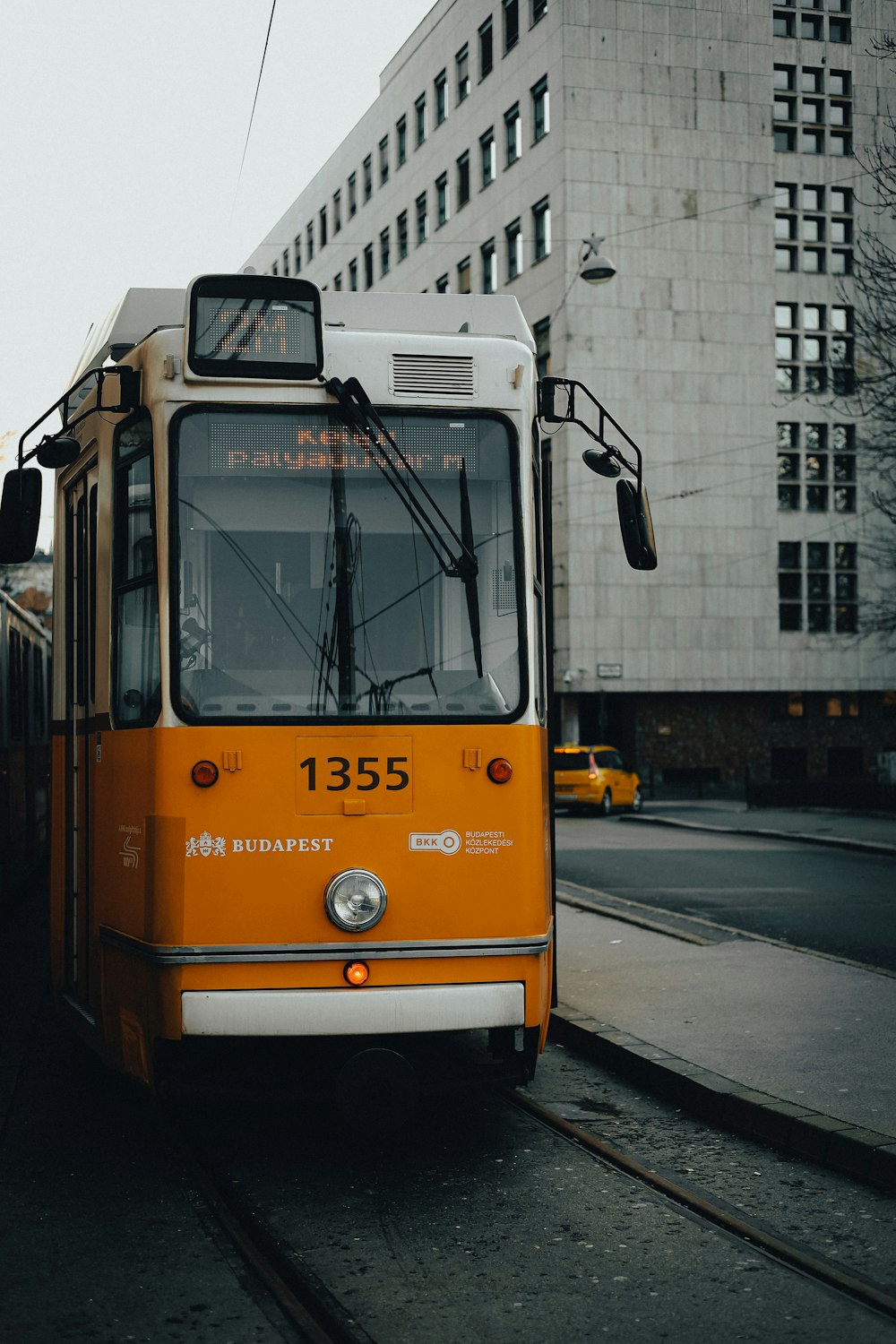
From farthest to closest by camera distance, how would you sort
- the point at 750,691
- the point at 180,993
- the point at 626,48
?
the point at 750,691
the point at 626,48
the point at 180,993

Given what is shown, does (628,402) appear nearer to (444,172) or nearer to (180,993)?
(444,172)

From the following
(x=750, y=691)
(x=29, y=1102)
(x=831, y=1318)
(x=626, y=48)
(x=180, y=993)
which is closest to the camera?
(x=831, y=1318)

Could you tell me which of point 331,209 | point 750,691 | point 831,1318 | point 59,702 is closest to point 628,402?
point 750,691

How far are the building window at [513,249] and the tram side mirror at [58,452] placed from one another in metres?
45.1

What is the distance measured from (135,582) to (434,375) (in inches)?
54.5

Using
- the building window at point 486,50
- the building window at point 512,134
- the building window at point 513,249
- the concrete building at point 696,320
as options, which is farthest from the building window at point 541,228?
the building window at point 486,50

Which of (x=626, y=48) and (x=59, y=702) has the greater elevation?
(x=626, y=48)

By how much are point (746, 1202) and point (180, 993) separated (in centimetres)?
212

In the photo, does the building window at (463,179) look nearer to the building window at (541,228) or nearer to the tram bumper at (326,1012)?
the building window at (541,228)

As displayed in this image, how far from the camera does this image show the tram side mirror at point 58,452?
19.8 feet

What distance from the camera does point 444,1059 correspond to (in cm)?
606

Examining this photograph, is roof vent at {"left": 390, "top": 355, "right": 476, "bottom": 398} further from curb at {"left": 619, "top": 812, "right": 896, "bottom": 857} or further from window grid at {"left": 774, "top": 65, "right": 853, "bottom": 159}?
window grid at {"left": 774, "top": 65, "right": 853, "bottom": 159}

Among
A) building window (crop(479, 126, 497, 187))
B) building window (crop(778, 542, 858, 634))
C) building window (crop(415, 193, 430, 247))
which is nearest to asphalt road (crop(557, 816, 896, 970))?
building window (crop(778, 542, 858, 634))

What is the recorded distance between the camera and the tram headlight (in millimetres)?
5633
